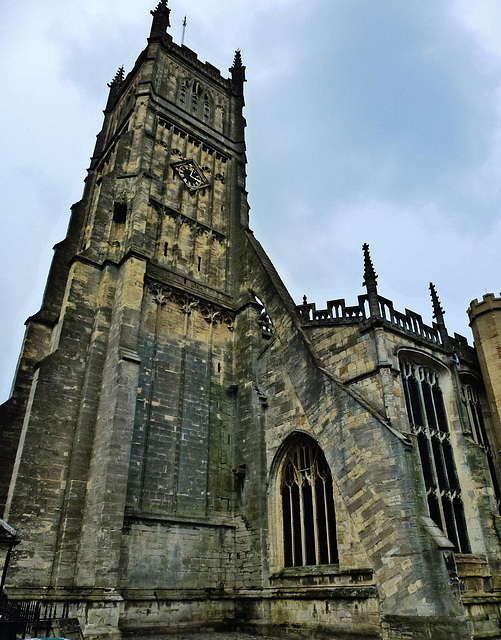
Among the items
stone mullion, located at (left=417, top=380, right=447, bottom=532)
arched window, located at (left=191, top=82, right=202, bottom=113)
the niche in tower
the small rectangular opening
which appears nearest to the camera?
stone mullion, located at (left=417, top=380, right=447, bottom=532)

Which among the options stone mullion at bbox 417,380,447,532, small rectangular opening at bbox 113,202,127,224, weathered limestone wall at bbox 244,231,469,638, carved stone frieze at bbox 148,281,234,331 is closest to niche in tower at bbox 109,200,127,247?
small rectangular opening at bbox 113,202,127,224

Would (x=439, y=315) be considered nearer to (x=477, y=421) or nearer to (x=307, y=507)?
(x=477, y=421)

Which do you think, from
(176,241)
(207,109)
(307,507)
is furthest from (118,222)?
(307,507)

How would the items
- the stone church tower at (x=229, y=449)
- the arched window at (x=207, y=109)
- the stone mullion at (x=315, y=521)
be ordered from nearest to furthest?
the stone church tower at (x=229, y=449), the stone mullion at (x=315, y=521), the arched window at (x=207, y=109)

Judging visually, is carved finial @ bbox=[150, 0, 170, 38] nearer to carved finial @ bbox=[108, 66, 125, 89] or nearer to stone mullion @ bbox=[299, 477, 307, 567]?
carved finial @ bbox=[108, 66, 125, 89]

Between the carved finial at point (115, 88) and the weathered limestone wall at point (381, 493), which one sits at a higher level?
the carved finial at point (115, 88)

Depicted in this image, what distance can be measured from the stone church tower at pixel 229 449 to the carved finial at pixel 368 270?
67mm

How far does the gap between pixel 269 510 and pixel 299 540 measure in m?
1.22

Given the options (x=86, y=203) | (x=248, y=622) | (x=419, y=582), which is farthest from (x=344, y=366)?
(x=86, y=203)

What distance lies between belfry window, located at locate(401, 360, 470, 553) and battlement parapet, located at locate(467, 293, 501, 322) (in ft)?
12.1

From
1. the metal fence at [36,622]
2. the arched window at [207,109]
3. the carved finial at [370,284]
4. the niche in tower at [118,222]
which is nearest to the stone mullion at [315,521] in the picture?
the carved finial at [370,284]

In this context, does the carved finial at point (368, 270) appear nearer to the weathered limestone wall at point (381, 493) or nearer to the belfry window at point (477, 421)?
the weathered limestone wall at point (381, 493)

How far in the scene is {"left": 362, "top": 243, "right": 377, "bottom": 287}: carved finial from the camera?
15.6m

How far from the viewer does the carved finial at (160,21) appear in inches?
930
